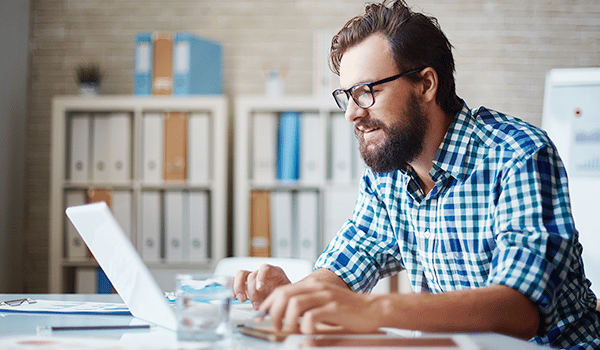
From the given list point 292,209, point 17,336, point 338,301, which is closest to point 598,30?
→ point 292,209

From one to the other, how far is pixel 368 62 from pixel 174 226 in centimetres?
182

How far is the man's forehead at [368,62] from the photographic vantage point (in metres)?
1.17

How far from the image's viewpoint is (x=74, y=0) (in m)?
3.13

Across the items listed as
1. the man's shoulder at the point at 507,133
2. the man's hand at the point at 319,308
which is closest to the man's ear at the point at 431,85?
the man's shoulder at the point at 507,133

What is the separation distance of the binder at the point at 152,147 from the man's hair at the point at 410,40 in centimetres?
167

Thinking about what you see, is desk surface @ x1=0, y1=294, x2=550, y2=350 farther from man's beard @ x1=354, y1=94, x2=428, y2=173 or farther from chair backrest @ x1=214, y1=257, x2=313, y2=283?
chair backrest @ x1=214, y1=257, x2=313, y2=283

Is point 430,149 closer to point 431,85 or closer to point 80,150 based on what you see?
point 431,85

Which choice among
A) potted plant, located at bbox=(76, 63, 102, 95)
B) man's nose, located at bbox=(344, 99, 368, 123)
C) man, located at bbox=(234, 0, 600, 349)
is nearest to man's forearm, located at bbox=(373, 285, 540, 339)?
man, located at bbox=(234, 0, 600, 349)

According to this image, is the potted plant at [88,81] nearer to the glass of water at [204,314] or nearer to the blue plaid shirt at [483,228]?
the blue plaid shirt at [483,228]

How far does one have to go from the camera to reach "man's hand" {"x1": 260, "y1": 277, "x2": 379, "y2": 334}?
696 millimetres

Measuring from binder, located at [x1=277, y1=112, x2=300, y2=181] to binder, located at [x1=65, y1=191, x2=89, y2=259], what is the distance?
1084 mm

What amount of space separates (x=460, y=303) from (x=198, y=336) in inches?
14.9

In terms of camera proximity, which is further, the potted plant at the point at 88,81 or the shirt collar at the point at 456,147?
the potted plant at the point at 88,81

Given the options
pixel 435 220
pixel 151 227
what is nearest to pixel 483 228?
pixel 435 220
